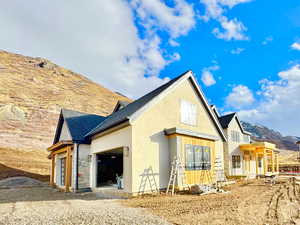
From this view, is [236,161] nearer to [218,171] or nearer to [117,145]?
[218,171]

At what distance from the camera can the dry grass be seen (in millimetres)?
22094

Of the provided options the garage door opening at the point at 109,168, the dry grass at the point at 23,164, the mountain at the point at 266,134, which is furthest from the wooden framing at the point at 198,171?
the mountain at the point at 266,134

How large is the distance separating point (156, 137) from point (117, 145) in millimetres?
1946

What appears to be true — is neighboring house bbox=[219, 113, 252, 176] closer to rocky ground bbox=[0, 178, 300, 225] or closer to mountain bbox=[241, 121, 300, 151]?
rocky ground bbox=[0, 178, 300, 225]

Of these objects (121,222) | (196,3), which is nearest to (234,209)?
(121,222)

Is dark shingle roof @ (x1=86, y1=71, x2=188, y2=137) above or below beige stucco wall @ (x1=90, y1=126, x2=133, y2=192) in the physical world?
above

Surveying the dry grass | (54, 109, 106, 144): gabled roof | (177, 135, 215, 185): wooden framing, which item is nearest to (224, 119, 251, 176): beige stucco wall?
(177, 135, 215, 185): wooden framing

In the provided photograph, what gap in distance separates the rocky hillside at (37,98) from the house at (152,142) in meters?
24.1

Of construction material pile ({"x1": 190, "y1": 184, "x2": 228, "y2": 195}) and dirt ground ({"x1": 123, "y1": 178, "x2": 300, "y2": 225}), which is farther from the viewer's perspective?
construction material pile ({"x1": 190, "y1": 184, "x2": 228, "y2": 195})

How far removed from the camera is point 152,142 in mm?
10492

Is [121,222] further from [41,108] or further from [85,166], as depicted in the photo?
[41,108]

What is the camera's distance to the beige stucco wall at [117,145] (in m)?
9.59

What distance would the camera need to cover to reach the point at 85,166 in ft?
42.4

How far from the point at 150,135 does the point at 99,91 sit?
58.4 metres
